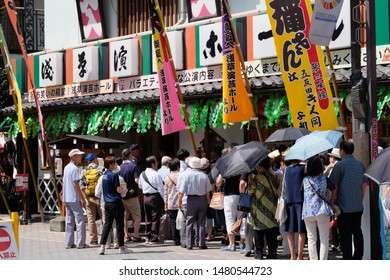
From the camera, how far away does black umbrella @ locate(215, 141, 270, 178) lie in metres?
14.0

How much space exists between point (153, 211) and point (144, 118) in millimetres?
4105

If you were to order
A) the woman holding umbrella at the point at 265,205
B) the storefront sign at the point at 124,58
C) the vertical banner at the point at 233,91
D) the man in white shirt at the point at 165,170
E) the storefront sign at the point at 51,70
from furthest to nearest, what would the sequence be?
the storefront sign at the point at 51,70
the storefront sign at the point at 124,58
the man in white shirt at the point at 165,170
the vertical banner at the point at 233,91
the woman holding umbrella at the point at 265,205

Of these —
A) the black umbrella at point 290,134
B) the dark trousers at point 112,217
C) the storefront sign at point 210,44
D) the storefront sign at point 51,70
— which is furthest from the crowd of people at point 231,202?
the storefront sign at point 51,70

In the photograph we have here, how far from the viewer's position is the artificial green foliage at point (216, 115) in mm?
18797

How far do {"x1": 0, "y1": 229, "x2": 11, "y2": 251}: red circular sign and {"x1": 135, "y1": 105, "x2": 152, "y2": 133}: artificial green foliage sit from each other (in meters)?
10.4

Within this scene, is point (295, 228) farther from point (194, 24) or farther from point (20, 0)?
point (20, 0)

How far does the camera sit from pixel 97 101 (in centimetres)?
2175

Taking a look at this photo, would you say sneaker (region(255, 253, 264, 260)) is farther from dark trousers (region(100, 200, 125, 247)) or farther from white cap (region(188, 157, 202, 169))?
dark trousers (region(100, 200, 125, 247))

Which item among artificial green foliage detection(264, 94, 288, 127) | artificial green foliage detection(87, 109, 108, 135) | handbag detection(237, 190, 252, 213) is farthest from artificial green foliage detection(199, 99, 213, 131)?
handbag detection(237, 190, 252, 213)

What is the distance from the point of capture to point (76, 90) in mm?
23531

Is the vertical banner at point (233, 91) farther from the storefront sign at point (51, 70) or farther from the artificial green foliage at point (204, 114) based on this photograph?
the storefront sign at point (51, 70)

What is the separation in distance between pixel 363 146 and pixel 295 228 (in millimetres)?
1871

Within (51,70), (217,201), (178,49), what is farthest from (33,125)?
(217,201)

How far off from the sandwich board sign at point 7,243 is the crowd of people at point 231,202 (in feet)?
15.2
